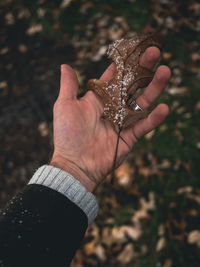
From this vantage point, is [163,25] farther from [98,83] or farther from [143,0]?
[98,83]

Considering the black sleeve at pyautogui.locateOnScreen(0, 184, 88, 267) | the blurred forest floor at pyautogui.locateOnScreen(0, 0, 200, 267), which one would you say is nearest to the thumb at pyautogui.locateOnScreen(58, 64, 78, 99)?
the black sleeve at pyautogui.locateOnScreen(0, 184, 88, 267)

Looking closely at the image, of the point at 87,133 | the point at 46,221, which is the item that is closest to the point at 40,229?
the point at 46,221

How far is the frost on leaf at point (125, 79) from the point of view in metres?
1.79

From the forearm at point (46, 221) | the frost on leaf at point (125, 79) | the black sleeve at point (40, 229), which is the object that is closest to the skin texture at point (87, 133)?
→ the frost on leaf at point (125, 79)

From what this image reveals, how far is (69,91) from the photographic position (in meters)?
1.88

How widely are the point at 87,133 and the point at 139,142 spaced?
1087 millimetres

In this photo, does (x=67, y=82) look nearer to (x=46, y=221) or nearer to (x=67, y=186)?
(x=67, y=186)

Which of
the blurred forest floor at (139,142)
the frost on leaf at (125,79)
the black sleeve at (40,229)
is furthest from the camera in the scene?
the blurred forest floor at (139,142)

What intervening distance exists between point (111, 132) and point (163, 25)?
7.05ft

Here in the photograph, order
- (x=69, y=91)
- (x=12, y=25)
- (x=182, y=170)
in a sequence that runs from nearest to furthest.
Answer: (x=69, y=91)
(x=182, y=170)
(x=12, y=25)

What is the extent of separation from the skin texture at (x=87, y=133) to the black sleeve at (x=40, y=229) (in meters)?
0.38

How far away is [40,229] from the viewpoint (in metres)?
1.31

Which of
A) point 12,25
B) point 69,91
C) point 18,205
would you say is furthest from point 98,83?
point 12,25

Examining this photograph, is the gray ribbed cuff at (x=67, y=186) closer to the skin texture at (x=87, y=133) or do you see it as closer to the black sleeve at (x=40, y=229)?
the black sleeve at (x=40, y=229)
